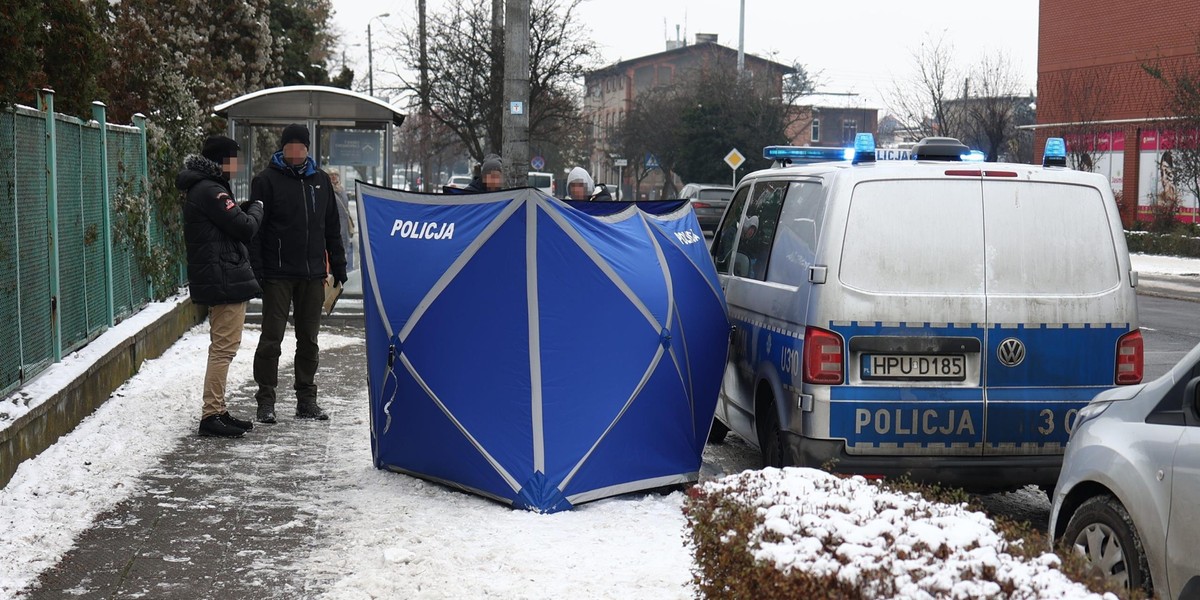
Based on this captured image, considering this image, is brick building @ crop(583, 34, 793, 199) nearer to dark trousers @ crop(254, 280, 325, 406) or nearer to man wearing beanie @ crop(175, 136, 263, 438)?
dark trousers @ crop(254, 280, 325, 406)

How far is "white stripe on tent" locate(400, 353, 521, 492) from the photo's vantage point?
6.39m

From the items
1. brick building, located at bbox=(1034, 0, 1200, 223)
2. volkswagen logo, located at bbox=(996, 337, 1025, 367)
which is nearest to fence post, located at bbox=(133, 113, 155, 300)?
volkswagen logo, located at bbox=(996, 337, 1025, 367)

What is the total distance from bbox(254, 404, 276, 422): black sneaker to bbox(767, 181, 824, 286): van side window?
3721mm

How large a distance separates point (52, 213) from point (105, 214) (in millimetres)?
2242

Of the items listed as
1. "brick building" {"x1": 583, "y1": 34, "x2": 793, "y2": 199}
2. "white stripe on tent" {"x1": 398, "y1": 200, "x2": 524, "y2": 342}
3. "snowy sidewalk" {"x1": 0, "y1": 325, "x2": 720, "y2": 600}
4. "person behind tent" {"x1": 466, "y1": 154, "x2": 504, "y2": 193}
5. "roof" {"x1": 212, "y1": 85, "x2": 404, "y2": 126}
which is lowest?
"snowy sidewalk" {"x1": 0, "y1": 325, "x2": 720, "y2": 600}

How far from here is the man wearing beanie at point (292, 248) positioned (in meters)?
8.72

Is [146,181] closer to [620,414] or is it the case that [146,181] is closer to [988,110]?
[620,414]

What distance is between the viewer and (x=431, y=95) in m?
36.5

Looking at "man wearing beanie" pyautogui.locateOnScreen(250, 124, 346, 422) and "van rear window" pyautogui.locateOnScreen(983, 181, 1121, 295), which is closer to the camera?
"van rear window" pyautogui.locateOnScreen(983, 181, 1121, 295)

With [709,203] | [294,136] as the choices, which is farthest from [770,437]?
[709,203]

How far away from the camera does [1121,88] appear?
42.1 meters

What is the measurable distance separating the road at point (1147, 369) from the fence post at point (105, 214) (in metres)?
5.15

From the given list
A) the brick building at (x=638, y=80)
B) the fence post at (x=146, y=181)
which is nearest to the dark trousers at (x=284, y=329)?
the fence post at (x=146, y=181)

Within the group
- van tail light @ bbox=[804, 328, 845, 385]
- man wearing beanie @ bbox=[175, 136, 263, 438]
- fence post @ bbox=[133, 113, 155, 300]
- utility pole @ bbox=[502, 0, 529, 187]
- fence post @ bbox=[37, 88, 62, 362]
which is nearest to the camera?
van tail light @ bbox=[804, 328, 845, 385]
